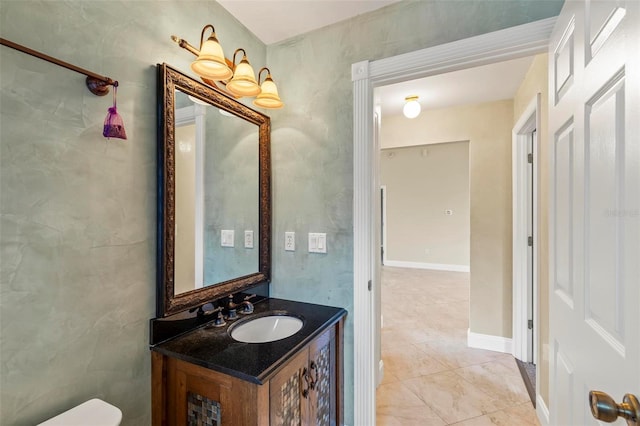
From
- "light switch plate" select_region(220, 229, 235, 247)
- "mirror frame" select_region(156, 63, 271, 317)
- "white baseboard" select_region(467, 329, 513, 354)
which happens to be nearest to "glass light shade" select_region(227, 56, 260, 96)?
"mirror frame" select_region(156, 63, 271, 317)

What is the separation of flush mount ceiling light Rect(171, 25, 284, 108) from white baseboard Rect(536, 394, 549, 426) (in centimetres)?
255

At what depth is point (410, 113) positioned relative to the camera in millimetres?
2775

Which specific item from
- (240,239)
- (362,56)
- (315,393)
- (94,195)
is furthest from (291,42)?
(315,393)

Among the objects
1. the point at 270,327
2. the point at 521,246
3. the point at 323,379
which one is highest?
the point at 521,246

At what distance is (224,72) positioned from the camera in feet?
4.09

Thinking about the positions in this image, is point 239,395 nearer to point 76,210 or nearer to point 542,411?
point 76,210

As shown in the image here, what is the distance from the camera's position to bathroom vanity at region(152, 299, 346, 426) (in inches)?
38.9

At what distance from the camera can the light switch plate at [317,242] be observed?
168 centimetres

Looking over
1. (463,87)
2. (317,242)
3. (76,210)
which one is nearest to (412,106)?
(463,87)

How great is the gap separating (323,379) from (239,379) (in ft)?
1.95

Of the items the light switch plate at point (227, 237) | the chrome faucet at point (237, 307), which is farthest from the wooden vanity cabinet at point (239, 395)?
the light switch plate at point (227, 237)

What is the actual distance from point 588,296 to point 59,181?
167cm

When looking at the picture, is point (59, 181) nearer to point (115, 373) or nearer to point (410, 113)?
point (115, 373)

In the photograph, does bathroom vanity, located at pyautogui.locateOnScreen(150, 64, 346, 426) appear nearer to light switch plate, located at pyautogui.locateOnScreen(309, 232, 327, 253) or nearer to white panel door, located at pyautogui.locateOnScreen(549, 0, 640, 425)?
light switch plate, located at pyautogui.locateOnScreen(309, 232, 327, 253)
